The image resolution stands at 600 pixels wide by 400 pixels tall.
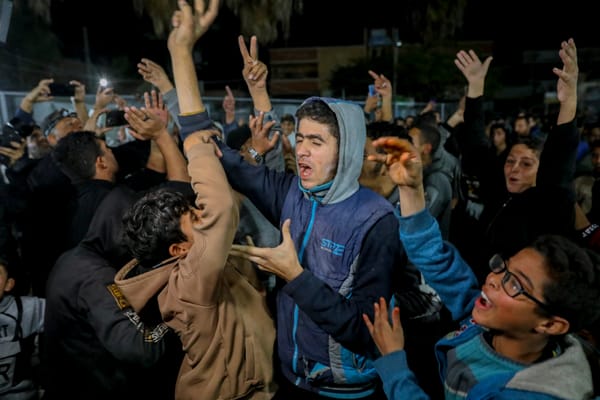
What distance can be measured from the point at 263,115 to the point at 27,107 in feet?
10.9

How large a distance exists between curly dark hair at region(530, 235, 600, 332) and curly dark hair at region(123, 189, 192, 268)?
4.27 ft

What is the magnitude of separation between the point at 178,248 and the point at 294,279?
524 millimetres

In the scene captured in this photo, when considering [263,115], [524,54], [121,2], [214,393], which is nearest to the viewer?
[214,393]

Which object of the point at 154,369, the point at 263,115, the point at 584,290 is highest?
the point at 263,115

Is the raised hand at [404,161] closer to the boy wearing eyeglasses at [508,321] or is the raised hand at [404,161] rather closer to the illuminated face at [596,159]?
the boy wearing eyeglasses at [508,321]

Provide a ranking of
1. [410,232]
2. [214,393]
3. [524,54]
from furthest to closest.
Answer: [524,54], [214,393], [410,232]

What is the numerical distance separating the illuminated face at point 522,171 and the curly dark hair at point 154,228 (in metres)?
2.37

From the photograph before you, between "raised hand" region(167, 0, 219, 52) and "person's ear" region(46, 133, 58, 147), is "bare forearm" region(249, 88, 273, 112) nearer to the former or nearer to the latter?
"raised hand" region(167, 0, 219, 52)

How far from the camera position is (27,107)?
440 centimetres

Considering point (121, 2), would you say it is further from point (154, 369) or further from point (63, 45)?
point (154, 369)

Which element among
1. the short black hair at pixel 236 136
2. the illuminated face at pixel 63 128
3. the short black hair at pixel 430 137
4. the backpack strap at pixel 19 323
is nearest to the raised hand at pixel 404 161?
the backpack strap at pixel 19 323

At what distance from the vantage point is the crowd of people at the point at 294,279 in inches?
50.6

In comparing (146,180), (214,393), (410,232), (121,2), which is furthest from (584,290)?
(121,2)

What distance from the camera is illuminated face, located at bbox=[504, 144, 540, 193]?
2977 millimetres
